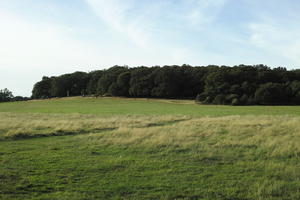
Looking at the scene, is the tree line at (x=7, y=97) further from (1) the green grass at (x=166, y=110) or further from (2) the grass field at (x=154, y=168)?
(2) the grass field at (x=154, y=168)

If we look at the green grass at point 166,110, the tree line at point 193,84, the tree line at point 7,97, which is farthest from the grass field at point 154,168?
the tree line at point 7,97

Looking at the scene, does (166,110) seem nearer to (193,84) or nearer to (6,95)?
(193,84)

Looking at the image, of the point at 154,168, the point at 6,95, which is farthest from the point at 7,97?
the point at 154,168

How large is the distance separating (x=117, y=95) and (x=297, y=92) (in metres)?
57.8

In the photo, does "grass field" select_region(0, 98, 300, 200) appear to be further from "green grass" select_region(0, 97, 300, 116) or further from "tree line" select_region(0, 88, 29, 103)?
"tree line" select_region(0, 88, 29, 103)

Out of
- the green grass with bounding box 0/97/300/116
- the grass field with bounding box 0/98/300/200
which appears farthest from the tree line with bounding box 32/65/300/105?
the grass field with bounding box 0/98/300/200

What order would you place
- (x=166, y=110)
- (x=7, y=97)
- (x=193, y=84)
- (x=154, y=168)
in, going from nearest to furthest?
(x=154, y=168) → (x=166, y=110) → (x=193, y=84) → (x=7, y=97)

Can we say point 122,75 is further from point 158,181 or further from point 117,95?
point 158,181

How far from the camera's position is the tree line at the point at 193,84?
72.6 metres

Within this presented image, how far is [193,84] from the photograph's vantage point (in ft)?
305

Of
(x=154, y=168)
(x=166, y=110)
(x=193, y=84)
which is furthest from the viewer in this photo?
(x=193, y=84)

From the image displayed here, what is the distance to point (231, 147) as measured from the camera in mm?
13023

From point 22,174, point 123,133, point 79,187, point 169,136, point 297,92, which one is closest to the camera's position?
point 79,187

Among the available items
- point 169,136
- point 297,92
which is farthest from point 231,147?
point 297,92
